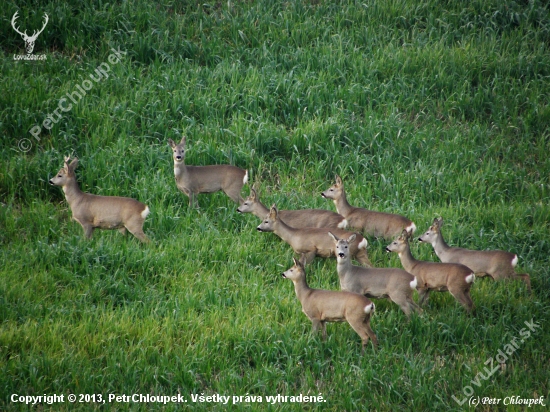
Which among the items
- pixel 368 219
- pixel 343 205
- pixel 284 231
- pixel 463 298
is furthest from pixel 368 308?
pixel 343 205

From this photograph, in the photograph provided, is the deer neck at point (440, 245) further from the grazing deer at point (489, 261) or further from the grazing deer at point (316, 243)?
the grazing deer at point (316, 243)

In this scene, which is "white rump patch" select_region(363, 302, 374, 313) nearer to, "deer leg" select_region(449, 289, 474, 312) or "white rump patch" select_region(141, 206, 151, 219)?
"deer leg" select_region(449, 289, 474, 312)

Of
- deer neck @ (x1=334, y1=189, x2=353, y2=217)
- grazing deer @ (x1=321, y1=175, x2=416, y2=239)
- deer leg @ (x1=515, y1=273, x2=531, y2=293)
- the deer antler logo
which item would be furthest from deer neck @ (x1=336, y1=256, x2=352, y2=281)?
the deer antler logo

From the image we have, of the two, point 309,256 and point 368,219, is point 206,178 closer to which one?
point 309,256

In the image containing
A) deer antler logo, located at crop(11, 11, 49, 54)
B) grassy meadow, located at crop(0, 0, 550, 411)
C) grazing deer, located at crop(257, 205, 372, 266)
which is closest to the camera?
grassy meadow, located at crop(0, 0, 550, 411)

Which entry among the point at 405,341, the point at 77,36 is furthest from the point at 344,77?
the point at 405,341

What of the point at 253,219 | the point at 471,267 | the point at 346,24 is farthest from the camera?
the point at 346,24

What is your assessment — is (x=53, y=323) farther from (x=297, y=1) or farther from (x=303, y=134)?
(x=297, y=1)

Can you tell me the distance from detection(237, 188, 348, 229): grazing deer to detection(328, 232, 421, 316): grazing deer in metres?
1.17

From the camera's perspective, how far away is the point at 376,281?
10016 millimetres

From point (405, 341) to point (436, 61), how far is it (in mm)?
7933

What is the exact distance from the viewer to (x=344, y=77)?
15281 millimetres

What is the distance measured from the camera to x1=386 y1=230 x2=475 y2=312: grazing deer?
32.7ft

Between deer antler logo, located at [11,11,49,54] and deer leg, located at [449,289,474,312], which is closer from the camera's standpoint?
deer leg, located at [449,289,474,312]
